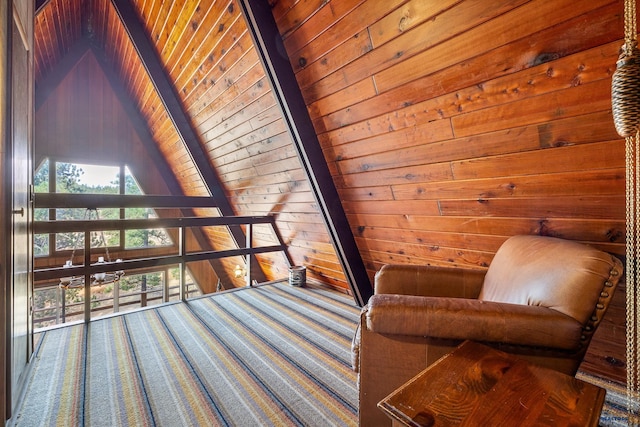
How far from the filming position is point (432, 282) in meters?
1.61

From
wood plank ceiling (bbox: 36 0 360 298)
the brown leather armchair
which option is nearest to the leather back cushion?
the brown leather armchair

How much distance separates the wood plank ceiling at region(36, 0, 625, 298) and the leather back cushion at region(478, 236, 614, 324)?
0.96ft

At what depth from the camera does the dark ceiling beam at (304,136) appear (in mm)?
1898

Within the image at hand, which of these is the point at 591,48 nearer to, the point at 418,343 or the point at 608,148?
the point at 608,148

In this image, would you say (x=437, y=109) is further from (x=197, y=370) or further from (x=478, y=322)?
(x=197, y=370)

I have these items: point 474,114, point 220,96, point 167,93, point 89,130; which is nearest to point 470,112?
point 474,114

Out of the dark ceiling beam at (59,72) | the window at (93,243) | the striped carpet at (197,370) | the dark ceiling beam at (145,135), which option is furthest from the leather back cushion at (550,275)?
the dark ceiling beam at (59,72)

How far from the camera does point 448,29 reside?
4.34ft

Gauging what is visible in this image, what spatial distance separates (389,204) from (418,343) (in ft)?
4.16

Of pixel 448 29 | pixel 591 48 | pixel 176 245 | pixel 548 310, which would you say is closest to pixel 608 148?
pixel 591 48

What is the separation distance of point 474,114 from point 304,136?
1.18 m

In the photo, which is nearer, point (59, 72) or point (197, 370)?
point (197, 370)

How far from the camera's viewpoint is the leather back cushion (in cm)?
101

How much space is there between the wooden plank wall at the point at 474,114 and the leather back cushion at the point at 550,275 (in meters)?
0.28
